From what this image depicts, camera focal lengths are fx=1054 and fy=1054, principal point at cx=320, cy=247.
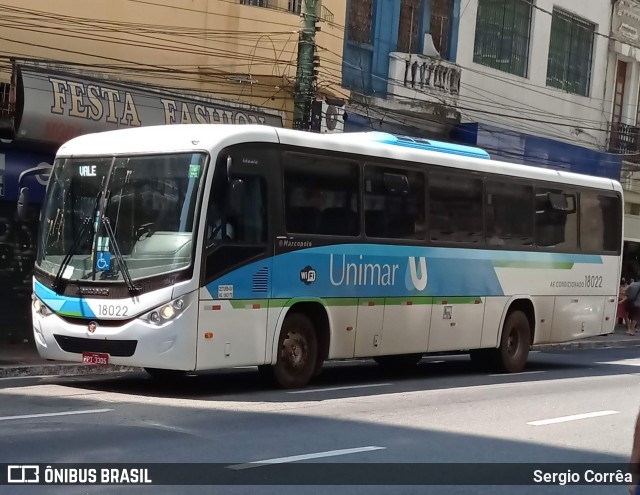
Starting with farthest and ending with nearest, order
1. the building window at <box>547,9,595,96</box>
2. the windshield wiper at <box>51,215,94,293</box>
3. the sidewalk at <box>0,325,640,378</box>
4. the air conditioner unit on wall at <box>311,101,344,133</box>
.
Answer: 1. the building window at <box>547,9,595,96</box>
2. the air conditioner unit on wall at <box>311,101,344,133</box>
3. the sidewalk at <box>0,325,640,378</box>
4. the windshield wiper at <box>51,215,94,293</box>

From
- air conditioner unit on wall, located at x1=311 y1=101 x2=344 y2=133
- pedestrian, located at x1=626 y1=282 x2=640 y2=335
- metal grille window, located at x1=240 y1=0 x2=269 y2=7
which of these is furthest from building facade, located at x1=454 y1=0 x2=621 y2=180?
metal grille window, located at x1=240 y1=0 x2=269 y2=7

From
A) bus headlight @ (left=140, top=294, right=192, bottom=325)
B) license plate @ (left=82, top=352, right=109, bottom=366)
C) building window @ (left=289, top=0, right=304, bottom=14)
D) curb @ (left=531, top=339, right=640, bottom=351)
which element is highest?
building window @ (left=289, top=0, right=304, bottom=14)

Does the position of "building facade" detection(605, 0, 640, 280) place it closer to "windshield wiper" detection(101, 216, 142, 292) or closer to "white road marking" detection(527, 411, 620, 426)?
"white road marking" detection(527, 411, 620, 426)

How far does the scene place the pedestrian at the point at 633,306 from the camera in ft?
97.3

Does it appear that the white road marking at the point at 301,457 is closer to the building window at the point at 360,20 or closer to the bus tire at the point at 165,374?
the bus tire at the point at 165,374

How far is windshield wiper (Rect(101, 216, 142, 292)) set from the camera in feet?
39.0

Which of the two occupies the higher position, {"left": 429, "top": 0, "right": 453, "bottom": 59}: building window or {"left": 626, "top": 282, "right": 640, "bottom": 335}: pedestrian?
{"left": 429, "top": 0, "right": 453, "bottom": 59}: building window

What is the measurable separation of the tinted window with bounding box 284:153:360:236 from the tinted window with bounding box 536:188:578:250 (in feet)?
16.2

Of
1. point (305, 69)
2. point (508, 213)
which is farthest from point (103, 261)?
point (305, 69)

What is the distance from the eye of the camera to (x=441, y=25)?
27.7m

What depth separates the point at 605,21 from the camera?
1390 inches

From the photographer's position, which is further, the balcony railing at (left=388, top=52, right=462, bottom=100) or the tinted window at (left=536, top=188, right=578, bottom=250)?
the balcony railing at (left=388, top=52, right=462, bottom=100)

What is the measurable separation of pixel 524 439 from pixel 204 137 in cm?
494

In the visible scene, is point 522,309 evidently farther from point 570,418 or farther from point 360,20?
point 360,20
